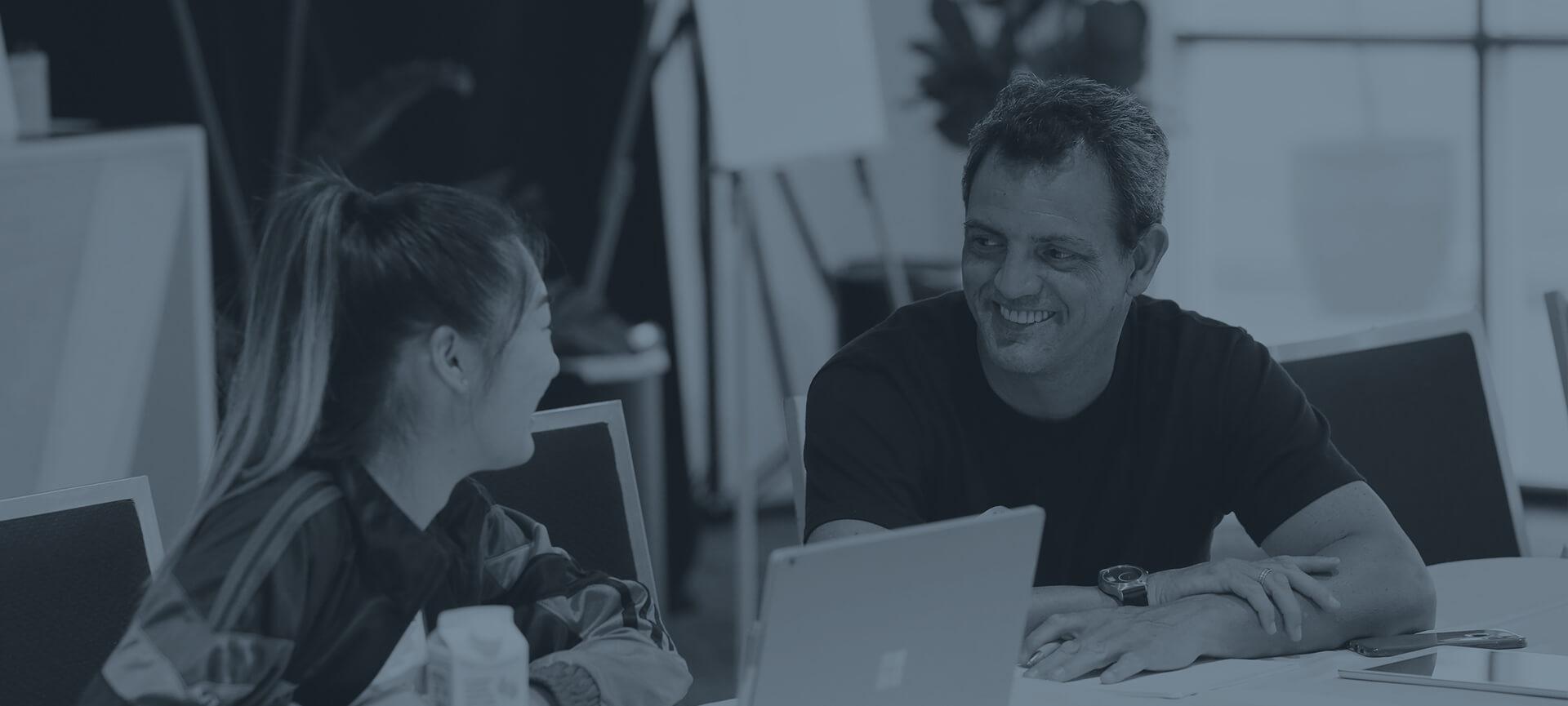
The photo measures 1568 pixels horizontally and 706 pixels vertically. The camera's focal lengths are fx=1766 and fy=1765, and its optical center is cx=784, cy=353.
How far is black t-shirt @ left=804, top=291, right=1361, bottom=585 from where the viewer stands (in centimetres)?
190

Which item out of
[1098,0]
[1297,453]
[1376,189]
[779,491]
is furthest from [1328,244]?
[1297,453]

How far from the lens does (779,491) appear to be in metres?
5.37

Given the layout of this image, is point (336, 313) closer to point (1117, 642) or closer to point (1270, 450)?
point (1117, 642)

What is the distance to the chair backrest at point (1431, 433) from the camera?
231 centimetres

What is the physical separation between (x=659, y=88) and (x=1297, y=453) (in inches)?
134

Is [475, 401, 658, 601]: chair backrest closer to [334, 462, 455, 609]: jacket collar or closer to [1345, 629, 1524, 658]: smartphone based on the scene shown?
[334, 462, 455, 609]: jacket collar

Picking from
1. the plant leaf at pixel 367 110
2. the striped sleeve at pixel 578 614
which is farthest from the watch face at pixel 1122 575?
the plant leaf at pixel 367 110

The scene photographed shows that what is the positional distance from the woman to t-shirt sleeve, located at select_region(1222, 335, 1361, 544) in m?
0.79

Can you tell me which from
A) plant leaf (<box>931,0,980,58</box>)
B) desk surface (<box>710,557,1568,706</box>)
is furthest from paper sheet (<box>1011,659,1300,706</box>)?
plant leaf (<box>931,0,980,58</box>)

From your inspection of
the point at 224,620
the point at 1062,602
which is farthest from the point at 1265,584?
the point at 224,620

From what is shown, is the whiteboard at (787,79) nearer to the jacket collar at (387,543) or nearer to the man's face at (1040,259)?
the man's face at (1040,259)

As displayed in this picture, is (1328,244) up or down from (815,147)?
down

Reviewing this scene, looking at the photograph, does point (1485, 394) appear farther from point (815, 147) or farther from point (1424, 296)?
point (1424, 296)

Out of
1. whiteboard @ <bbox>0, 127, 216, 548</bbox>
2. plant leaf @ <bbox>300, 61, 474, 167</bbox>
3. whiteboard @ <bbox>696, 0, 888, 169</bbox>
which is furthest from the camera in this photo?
plant leaf @ <bbox>300, 61, 474, 167</bbox>
